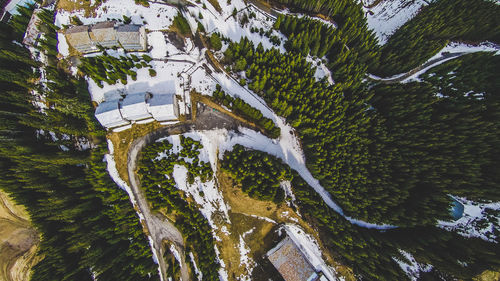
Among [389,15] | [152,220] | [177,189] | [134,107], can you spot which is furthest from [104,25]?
[389,15]

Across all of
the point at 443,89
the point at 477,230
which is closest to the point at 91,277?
the point at 477,230

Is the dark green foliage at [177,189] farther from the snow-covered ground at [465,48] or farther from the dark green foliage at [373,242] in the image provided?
the snow-covered ground at [465,48]

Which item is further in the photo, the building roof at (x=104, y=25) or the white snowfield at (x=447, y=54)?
the white snowfield at (x=447, y=54)

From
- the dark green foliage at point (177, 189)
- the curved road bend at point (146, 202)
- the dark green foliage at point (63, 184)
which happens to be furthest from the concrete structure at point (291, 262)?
the dark green foliage at point (63, 184)

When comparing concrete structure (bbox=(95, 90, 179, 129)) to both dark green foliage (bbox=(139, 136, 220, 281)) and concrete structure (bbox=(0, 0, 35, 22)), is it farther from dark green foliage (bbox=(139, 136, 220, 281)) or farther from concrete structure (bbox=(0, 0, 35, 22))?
concrete structure (bbox=(0, 0, 35, 22))

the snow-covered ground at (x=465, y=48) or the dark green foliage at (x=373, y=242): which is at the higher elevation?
the snow-covered ground at (x=465, y=48)

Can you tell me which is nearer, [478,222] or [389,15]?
[478,222]

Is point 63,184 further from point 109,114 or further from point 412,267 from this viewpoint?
point 412,267
